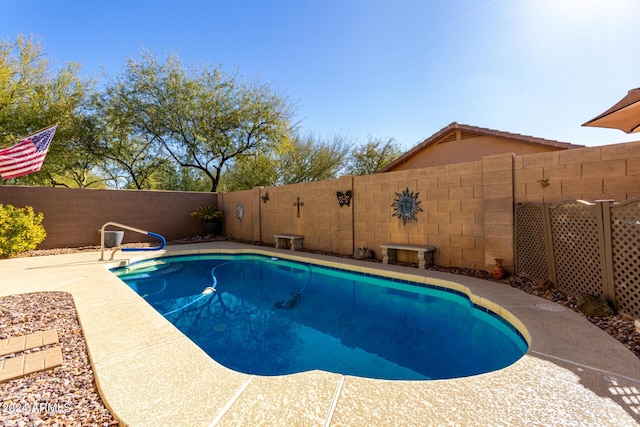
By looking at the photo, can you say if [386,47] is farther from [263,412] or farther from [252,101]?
[263,412]

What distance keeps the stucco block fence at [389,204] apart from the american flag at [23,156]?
3171 millimetres

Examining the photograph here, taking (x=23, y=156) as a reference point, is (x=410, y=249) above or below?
below

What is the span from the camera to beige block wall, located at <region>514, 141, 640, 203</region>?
156 inches

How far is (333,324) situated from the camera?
13.9ft

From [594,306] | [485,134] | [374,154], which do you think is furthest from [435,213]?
[374,154]

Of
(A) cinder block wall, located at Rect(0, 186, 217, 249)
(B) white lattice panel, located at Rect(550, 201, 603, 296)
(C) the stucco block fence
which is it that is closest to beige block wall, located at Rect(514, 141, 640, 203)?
(C) the stucco block fence

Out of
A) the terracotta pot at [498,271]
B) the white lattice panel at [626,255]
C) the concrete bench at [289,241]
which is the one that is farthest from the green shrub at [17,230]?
the white lattice panel at [626,255]

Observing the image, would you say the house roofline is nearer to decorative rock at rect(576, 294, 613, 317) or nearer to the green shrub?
decorative rock at rect(576, 294, 613, 317)

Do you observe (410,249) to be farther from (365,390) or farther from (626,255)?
(365,390)

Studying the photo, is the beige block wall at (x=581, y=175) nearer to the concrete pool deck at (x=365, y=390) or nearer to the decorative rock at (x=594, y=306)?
the decorative rock at (x=594, y=306)

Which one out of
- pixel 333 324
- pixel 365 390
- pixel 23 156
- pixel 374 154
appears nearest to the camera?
pixel 365 390

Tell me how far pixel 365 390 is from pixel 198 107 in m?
14.6

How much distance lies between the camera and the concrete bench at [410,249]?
612 centimetres

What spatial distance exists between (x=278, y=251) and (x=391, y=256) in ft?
12.0
